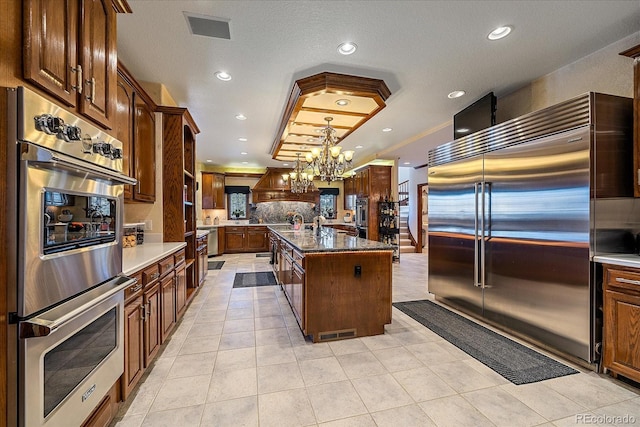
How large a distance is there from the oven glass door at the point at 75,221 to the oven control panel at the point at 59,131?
0.63ft

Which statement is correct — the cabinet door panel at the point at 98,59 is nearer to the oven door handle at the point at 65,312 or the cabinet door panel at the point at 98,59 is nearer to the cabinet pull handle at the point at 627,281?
the oven door handle at the point at 65,312

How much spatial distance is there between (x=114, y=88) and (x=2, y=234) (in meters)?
1.16

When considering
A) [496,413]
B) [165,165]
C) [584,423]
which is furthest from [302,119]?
[584,423]

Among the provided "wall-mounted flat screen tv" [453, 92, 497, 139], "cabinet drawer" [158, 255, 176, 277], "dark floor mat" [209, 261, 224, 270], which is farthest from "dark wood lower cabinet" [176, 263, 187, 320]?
"wall-mounted flat screen tv" [453, 92, 497, 139]

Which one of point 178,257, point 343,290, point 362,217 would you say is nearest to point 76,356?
point 178,257

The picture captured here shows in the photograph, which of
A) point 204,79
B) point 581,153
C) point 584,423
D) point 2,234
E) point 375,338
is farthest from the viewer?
point 204,79

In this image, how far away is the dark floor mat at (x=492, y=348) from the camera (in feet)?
7.22

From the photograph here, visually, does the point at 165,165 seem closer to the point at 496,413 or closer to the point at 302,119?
the point at 302,119

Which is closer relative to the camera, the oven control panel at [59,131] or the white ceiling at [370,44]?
the oven control panel at [59,131]

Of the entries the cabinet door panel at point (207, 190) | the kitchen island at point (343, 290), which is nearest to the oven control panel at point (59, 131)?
the kitchen island at point (343, 290)

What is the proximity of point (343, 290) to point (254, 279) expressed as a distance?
9.69ft

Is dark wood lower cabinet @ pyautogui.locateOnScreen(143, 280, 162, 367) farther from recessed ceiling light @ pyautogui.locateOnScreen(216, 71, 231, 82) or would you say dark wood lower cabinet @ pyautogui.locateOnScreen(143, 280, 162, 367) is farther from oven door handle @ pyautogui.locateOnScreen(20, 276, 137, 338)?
recessed ceiling light @ pyautogui.locateOnScreen(216, 71, 231, 82)

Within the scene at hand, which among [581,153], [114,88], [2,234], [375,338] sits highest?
[114,88]

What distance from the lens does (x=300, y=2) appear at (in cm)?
200
